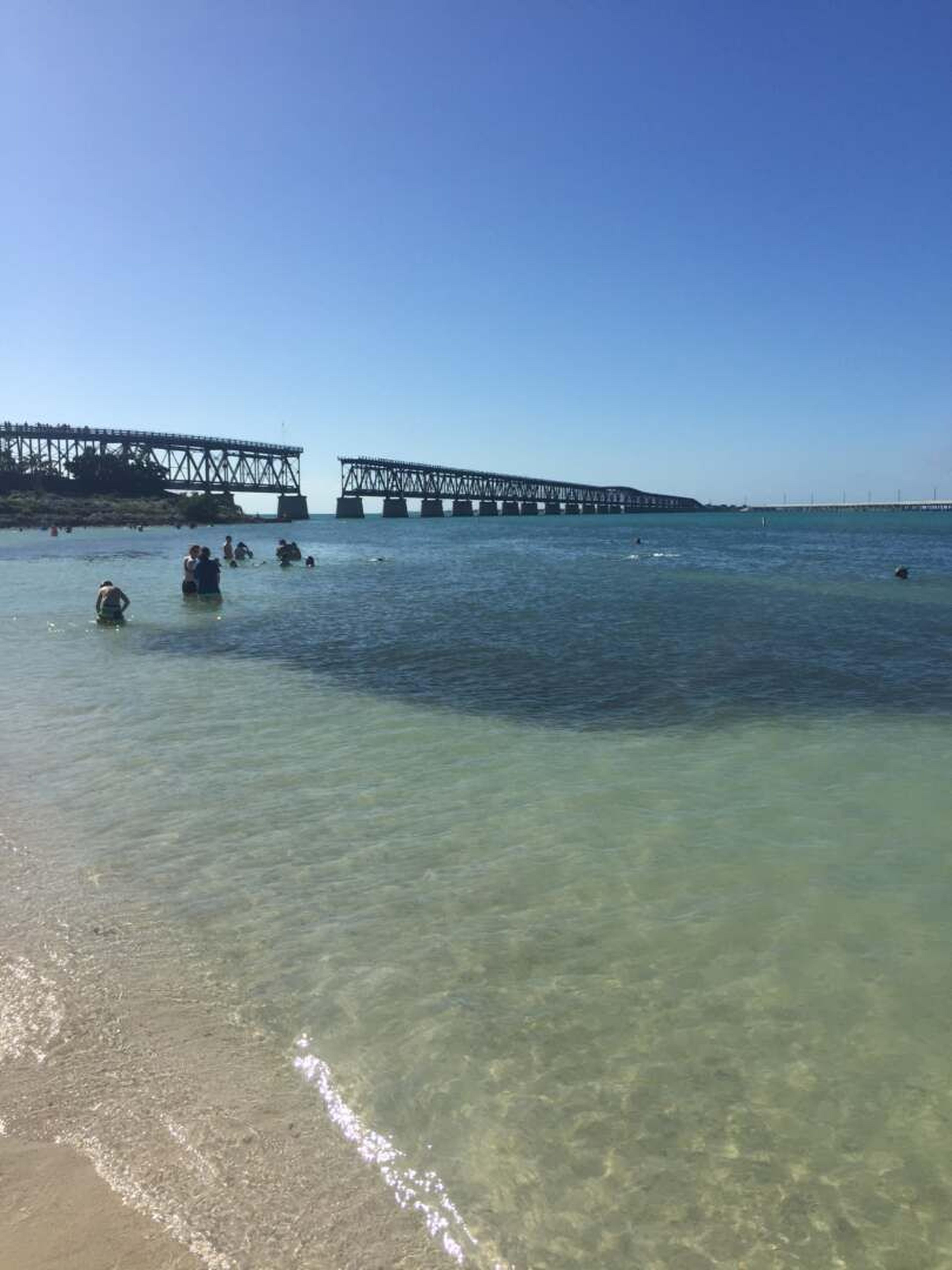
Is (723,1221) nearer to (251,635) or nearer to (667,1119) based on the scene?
(667,1119)

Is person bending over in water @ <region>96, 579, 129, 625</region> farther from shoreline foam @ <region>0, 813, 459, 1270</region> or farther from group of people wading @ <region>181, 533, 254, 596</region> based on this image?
shoreline foam @ <region>0, 813, 459, 1270</region>

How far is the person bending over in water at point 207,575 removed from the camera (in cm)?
3055

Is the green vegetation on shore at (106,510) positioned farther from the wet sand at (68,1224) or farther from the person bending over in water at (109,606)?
the wet sand at (68,1224)

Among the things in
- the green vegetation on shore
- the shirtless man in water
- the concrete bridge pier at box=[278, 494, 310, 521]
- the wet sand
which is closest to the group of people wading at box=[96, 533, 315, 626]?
the shirtless man in water

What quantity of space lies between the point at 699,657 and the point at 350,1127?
15832mm

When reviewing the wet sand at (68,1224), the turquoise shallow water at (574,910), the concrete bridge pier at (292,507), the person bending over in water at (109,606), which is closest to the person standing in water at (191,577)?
the person bending over in water at (109,606)

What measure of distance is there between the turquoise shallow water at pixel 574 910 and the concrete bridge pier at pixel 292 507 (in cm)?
16655

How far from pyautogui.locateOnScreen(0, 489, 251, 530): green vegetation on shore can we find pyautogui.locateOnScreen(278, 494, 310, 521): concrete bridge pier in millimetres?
26623

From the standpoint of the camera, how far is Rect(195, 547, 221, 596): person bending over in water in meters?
30.5

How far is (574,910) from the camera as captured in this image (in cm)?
640

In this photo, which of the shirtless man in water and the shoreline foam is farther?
the shirtless man in water

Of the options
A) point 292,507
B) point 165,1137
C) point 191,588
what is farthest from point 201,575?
point 292,507

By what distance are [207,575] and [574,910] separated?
26.9m

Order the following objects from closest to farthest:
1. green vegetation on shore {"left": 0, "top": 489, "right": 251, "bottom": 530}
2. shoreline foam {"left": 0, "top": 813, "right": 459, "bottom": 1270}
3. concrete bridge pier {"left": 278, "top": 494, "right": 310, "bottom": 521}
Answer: shoreline foam {"left": 0, "top": 813, "right": 459, "bottom": 1270} < green vegetation on shore {"left": 0, "top": 489, "right": 251, "bottom": 530} < concrete bridge pier {"left": 278, "top": 494, "right": 310, "bottom": 521}
